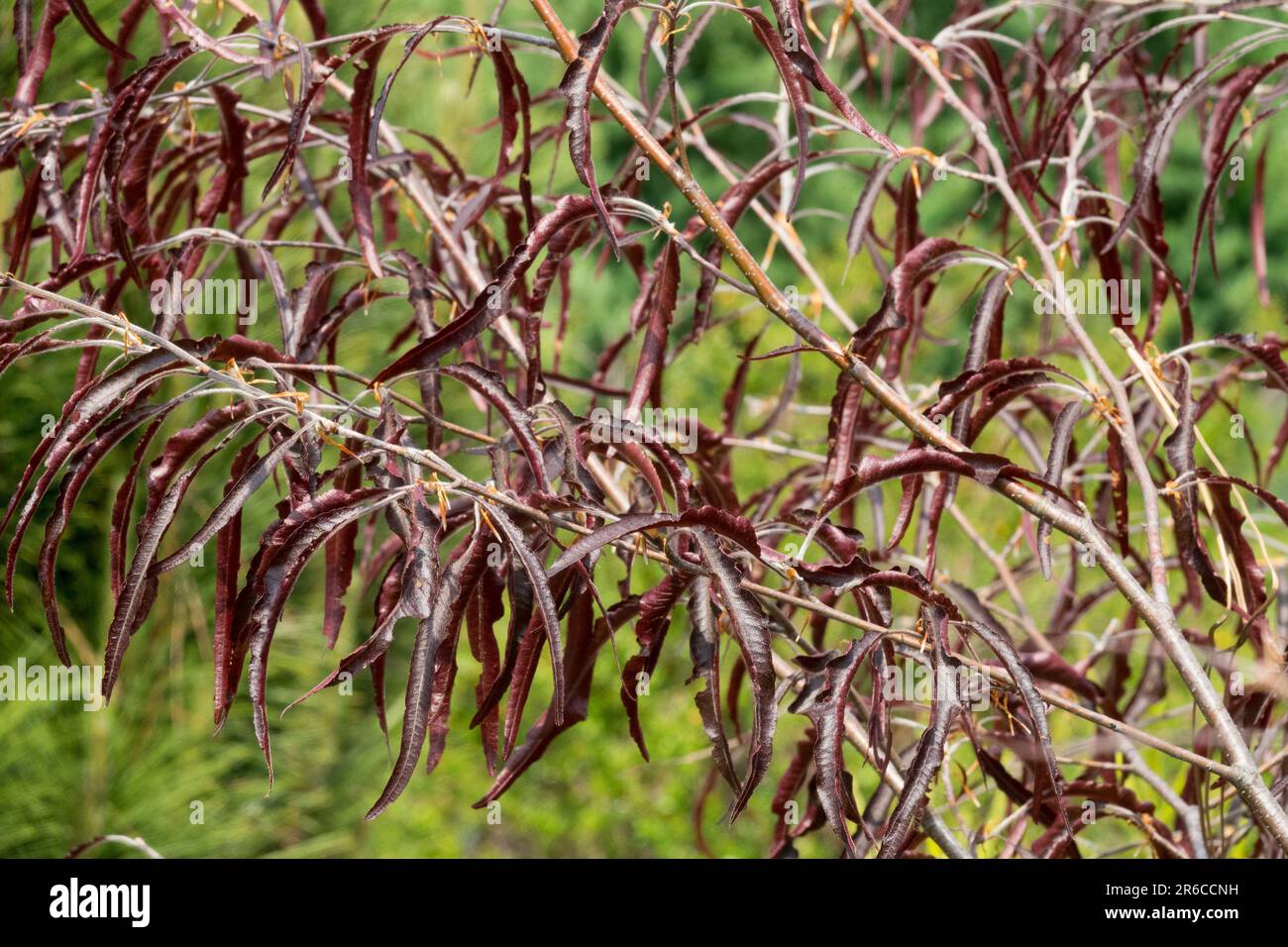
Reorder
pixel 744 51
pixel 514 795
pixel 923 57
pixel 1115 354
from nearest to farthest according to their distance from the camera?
pixel 923 57 < pixel 514 795 < pixel 1115 354 < pixel 744 51

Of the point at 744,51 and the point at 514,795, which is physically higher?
the point at 744,51

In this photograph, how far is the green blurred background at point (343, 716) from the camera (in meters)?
2.26

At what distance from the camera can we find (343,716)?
2904mm

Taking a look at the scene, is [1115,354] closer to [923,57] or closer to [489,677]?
[923,57]

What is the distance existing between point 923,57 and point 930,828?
25.2 inches

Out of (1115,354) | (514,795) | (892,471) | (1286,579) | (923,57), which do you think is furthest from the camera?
(1115,354)

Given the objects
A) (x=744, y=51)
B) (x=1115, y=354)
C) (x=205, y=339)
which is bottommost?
(x=205, y=339)

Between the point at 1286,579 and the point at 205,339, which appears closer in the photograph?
the point at 205,339

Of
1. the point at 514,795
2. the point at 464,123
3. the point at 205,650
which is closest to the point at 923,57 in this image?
the point at 205,650

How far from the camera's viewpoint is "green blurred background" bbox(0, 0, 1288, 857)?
2.26 meters

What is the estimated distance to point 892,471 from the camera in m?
0.77
